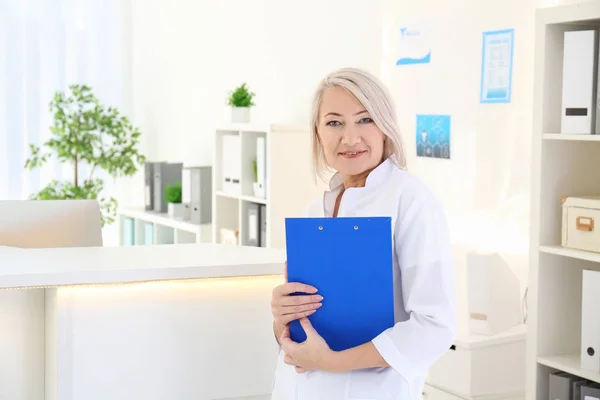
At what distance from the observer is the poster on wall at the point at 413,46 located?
418cm

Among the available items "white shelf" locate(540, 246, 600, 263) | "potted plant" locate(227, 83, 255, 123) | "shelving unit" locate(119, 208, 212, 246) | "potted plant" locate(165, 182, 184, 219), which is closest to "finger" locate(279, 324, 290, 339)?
"white shelf" locate(540, 246, 600, 263)

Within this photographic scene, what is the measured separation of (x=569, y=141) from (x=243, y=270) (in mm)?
1337

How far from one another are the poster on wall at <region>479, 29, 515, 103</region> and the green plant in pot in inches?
130

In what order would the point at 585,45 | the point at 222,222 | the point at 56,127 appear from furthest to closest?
the point at 56,127 < the point at 222,222 < the point at 585,45

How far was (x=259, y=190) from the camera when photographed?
191 inches

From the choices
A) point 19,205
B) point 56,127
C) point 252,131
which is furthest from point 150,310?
point 56,127

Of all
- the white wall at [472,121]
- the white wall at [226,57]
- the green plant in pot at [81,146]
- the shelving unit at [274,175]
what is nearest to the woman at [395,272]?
the white wall at [472,121]

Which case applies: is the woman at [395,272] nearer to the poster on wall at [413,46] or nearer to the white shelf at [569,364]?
the white shelf at [569,364]

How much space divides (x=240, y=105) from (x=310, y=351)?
3.70 metres

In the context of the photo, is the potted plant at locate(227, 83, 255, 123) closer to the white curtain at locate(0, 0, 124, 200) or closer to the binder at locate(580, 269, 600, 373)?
the white curtain at locate(0, 0, 124, 200)

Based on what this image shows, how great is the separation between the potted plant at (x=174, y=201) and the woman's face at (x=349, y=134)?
441 cm

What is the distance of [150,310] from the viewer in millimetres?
2346

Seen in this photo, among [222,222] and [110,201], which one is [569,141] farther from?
[110,201]

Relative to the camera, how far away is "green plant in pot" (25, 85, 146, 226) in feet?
20.4
